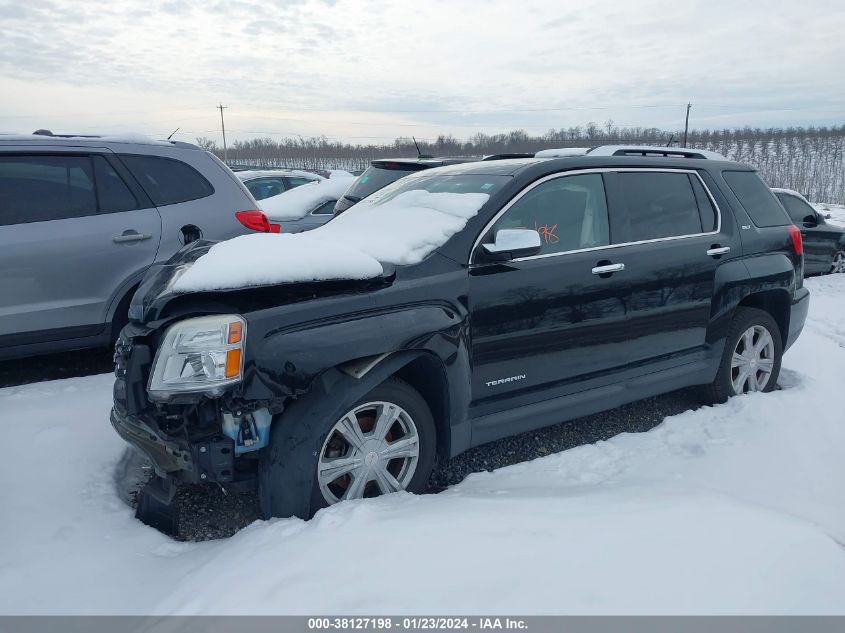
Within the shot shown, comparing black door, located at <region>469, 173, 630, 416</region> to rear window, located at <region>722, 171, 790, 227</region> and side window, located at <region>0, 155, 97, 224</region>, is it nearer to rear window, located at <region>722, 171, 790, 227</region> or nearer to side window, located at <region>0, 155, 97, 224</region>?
rear window, located at <region>722, 171, 790, 227</region>

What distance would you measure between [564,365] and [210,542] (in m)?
2.05

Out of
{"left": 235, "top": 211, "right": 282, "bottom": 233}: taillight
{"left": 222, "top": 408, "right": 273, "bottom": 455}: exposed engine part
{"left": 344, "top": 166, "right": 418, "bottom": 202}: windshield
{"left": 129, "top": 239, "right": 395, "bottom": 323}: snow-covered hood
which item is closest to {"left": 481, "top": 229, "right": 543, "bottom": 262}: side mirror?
{"left": 129, "top": 239, "right": 395, "bottom": 323}: snow-covered hood

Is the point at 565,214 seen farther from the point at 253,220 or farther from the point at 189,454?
the point at 253,220

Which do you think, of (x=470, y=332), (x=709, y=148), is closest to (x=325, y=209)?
(x=470, y=332)

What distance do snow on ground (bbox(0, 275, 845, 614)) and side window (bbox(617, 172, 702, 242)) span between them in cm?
130

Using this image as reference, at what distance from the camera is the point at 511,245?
123 inches

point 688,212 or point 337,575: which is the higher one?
point 688,212

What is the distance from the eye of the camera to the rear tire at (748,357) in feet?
14.1

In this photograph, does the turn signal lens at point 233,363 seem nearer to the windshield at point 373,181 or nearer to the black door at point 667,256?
the black door at point 667,256

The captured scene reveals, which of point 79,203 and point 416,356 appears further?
point 79,203

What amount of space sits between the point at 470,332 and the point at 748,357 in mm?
2534

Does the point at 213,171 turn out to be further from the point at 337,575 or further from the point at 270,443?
the point at 337,575

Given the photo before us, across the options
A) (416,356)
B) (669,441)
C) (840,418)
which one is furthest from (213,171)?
(840,418)

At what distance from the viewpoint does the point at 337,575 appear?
2.05m
